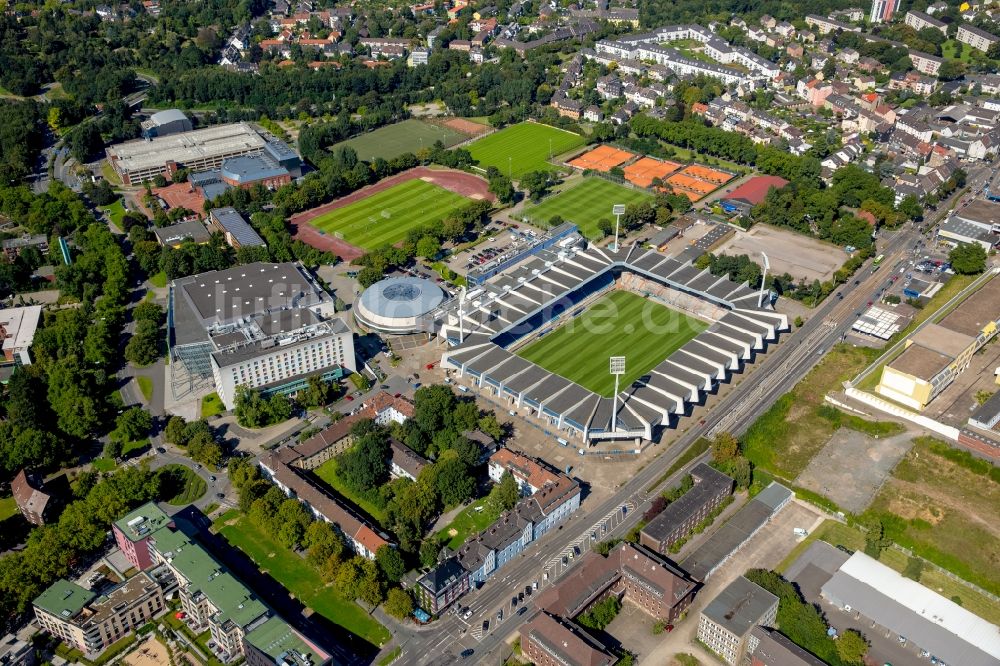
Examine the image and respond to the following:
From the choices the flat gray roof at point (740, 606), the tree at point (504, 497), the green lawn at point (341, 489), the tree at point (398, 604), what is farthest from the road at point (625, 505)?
the green lawn at point (341, 489)

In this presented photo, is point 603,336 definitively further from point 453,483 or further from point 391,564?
point 391,564

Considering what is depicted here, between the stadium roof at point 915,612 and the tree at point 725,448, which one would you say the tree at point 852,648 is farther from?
the tree at point 725,448

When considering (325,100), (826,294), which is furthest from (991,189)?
(325,100)

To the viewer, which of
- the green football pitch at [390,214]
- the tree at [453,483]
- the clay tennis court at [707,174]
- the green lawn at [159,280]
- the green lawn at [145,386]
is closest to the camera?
the tree at [453,483]

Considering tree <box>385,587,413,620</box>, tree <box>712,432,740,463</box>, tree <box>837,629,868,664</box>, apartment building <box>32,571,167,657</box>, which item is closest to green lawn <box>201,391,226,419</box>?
apartment building <box>32,571,167,657</box>

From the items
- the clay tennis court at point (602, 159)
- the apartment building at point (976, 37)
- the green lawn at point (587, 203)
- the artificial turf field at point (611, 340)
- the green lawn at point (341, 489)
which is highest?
the apartment building at point (976, 37)

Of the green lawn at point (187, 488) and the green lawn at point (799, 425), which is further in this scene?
the green lawn at point (799, 425)

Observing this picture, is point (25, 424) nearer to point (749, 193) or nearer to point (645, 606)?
point (645, 606)
